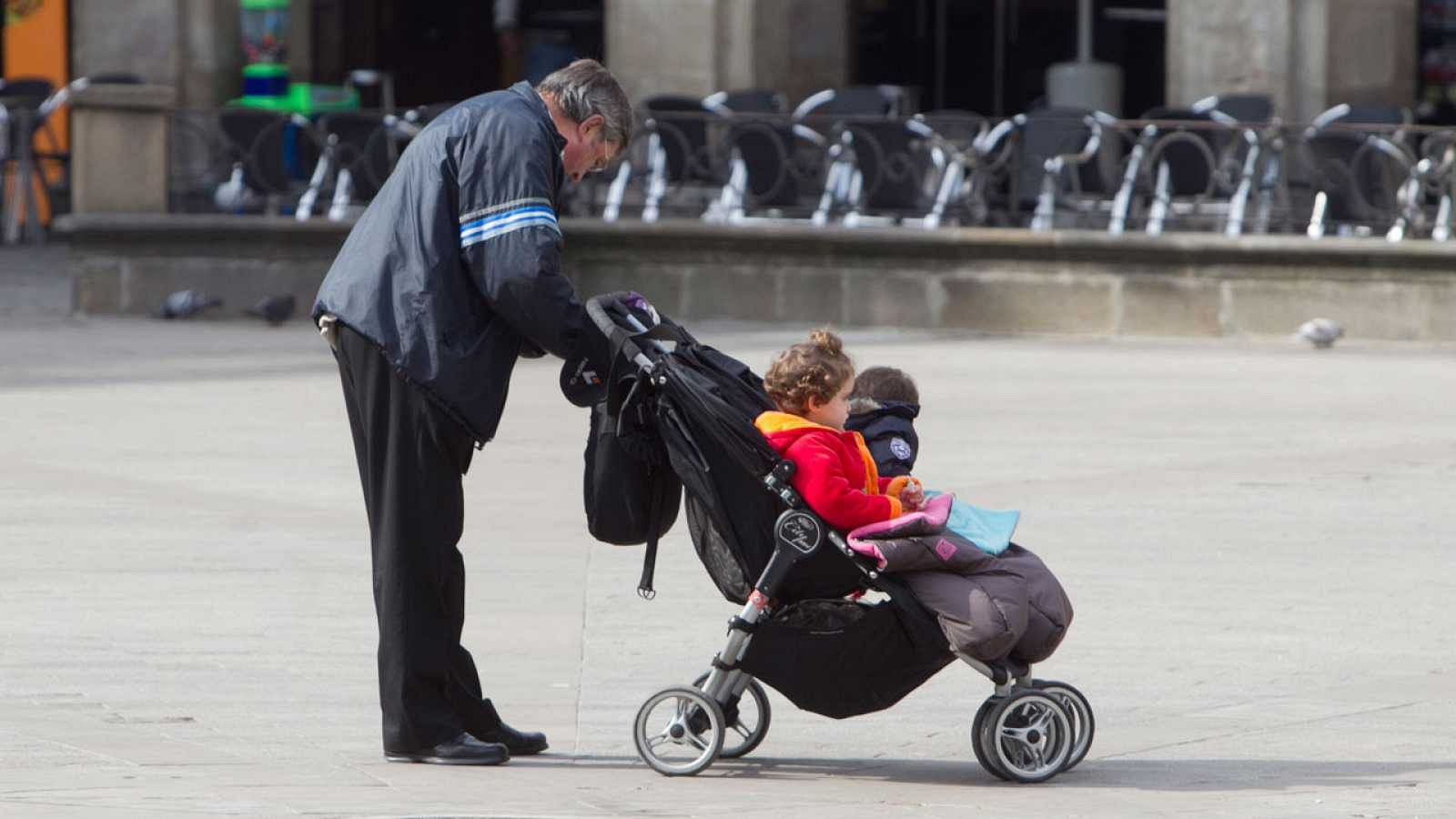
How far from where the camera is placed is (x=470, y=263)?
18.8 ft

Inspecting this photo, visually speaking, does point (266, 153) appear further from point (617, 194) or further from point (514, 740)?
point (514, 740)

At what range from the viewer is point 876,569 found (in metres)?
5.70

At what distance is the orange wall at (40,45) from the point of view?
23.5 m

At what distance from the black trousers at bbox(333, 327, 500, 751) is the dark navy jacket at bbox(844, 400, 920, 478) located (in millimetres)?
920

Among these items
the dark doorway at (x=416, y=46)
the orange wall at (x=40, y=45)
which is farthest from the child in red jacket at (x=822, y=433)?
the dark doorway at (x=416, y=46)

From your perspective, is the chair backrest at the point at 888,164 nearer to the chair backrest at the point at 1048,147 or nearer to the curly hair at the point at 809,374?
the chair backrest at the point at 1048,147

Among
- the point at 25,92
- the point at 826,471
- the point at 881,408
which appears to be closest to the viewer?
the point at 826,471

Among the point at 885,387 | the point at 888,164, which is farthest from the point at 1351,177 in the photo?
the point at 885,387

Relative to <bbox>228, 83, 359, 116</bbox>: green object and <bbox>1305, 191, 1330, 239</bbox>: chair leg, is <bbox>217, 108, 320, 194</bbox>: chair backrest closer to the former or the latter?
<bbox>228, 83, 359, 116</bbox>: green object

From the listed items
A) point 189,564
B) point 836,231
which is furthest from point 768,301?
point 189,564

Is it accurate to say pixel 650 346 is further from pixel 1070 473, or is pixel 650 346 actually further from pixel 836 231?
pixel 836 231

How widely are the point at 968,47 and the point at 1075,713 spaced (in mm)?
17906

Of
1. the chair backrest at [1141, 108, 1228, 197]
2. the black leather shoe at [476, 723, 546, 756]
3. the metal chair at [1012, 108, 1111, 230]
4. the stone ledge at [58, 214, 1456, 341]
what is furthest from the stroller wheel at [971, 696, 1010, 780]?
the metal chair at [1012, 108, 1111, 230]

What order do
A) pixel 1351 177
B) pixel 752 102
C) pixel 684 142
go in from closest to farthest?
pixel 1351 177 < pixel 684 142 < pixel 752 102
